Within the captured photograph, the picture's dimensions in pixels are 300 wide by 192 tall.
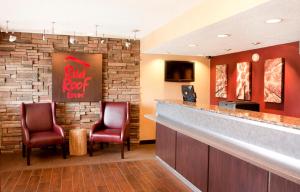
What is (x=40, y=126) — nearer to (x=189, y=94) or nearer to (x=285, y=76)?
(x=189, y=94)

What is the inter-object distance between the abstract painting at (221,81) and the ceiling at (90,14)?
2008mm

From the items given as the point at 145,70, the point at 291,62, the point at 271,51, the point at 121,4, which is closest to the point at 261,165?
the point at 121,4

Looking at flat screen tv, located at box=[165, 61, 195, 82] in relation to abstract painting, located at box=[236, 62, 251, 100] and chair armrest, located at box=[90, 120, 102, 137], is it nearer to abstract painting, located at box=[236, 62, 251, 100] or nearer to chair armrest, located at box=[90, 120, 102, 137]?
abstract painting, located at box=[236, 62, 251, 100]

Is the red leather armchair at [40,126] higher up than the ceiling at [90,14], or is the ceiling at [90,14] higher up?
the ceiling at [90,14]

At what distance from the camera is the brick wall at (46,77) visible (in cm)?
540

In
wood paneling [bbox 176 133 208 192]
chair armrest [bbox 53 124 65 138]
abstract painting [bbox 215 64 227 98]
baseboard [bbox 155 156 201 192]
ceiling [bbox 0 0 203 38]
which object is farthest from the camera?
abstract painting [bbox 215 64 227 98]

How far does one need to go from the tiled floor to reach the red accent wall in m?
2.18

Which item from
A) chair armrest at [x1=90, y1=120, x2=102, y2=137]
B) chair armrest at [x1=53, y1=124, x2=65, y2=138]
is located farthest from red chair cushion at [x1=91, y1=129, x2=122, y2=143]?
chair armrest at [x1=53, y1=124, x2=65, y2=138]

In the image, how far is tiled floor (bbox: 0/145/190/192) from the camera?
3.70m

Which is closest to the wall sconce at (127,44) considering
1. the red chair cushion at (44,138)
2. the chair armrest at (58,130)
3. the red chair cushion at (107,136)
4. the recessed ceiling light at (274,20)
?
the red chair cushion at (107,136)

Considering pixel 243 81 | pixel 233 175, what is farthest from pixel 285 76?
pixel 233 175

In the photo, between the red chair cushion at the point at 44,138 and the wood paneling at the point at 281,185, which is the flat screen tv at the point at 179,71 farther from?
the wood paneling at the point at 281,185

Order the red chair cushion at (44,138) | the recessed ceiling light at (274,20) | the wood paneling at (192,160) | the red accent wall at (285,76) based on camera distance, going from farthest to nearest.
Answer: the red chair cushion at (44,138), the red accent wall at (285,76), the wood paneling at (192,160), the recessed ceiling light at (274,20)

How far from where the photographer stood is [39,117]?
5320 millimetres
